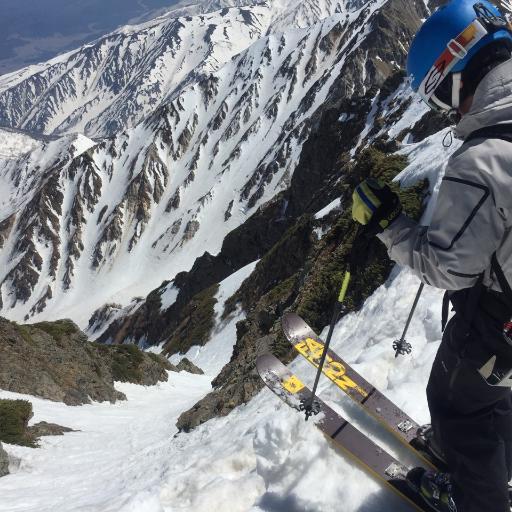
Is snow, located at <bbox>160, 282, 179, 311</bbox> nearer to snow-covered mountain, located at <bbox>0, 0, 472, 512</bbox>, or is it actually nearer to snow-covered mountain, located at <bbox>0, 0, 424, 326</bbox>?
snow-covered mountain, located at <bbox>0, 0, 472, 512</bbox>

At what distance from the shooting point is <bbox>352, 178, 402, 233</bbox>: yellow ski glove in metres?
3.95

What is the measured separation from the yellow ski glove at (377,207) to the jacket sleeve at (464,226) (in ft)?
1.80

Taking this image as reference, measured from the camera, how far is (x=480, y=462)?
364 centimetres

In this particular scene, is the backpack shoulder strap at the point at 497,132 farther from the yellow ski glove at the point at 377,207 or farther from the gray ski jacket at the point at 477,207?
the yellow ski glove at the point at 377,207

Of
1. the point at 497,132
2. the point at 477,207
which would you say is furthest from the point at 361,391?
the point at 497,132

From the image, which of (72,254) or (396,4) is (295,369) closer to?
(396,4)

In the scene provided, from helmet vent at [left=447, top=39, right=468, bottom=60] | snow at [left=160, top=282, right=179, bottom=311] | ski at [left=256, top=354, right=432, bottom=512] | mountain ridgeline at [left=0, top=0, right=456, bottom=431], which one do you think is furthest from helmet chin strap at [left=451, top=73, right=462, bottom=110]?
snow at [left=160, top=282, right=179, bottom=311]

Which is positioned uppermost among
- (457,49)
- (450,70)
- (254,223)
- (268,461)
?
(457,49)

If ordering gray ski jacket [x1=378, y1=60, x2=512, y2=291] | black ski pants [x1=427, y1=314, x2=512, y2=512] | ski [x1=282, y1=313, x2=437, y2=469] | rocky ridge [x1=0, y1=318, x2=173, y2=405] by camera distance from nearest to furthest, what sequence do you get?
gray ski jacket [x1=378, y1=60, x2=512, y2=291]
black ski pants [x1=427, y1=314, x2=512, y2=512]
ski [x1=282, y1=313, x2=437, y2=469]
rocky ridge [x1=0, y1=318, x2=173, y2=405]

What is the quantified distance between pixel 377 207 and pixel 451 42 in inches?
53.7

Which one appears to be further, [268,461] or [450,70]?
[268,461]

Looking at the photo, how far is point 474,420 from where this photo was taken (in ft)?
12.3

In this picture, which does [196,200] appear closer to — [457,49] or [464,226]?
[457,49]

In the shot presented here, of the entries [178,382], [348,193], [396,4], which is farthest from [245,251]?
[396,4]
